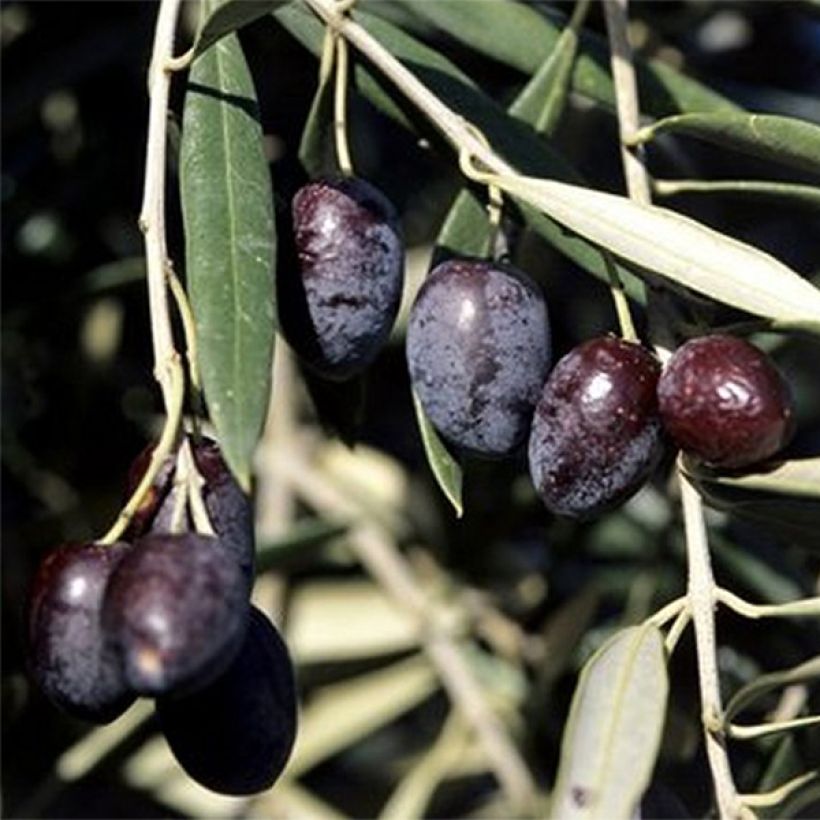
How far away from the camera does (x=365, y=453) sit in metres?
2.25

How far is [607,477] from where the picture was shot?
1.12m

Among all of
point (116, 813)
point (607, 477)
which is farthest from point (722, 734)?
point (116, 813)

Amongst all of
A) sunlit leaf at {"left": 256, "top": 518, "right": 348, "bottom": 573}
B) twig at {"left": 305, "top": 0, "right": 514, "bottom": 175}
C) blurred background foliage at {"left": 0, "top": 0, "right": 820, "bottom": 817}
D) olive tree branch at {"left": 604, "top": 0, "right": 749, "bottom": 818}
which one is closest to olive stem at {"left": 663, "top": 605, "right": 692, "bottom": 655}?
olive tree branch at {"left": 604, "top": 0, "right": 749, "bottom": 818}

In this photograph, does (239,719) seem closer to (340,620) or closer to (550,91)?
(550,91)

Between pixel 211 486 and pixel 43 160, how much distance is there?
96 cm

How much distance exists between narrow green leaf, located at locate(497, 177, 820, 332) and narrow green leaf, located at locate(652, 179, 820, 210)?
0.37ft

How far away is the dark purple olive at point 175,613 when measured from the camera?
0.96 m

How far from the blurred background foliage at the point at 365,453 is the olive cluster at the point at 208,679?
0.72m

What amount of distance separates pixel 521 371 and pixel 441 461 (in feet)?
0.29

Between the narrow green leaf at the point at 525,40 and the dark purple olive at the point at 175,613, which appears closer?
the dark purple olive at the point at 175,613

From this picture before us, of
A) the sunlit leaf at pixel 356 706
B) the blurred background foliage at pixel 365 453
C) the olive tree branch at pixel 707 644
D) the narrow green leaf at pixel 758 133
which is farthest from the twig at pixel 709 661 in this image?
the sunlit leaf at pixel 356 706

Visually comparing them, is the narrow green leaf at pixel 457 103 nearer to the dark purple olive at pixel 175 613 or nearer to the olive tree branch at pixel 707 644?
the olive tree branch at pixel 707 644

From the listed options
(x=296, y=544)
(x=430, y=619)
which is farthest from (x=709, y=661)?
(x=430, y=619)

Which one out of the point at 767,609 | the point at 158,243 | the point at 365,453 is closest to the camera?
the point at 158,243
